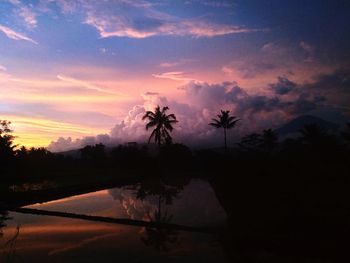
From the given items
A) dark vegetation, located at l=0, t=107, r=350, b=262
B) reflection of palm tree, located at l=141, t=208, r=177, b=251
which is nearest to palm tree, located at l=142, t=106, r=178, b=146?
dark vegetation, located at l=0, t=107, r=350, b=262

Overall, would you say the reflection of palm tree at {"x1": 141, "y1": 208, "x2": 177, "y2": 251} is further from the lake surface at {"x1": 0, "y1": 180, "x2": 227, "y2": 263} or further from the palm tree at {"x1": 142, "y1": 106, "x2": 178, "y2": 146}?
the palm tree at {"x1": 142, "y1": 106, "x2": 178, "y2": 146}

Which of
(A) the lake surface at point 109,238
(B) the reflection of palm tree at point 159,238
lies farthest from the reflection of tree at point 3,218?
(B) the reflection of palm tree at point 159,238

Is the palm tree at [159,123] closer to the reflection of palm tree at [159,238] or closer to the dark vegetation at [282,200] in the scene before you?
the dark vegetation at [282,200]

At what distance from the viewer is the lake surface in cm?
858

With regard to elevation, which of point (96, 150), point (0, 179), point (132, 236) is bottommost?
point (132, 236)

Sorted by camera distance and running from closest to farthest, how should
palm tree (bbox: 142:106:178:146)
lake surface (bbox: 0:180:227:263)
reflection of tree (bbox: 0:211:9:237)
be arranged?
lake surface (bbox: 0:180:227:263) → reflection of tree (bbox: 0:211:9:237) → palm tree (bbox: 142:106:178:146)

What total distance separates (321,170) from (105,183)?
16.6 m

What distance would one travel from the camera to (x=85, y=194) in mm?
22672

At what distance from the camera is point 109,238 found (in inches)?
409

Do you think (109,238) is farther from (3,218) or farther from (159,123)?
(159,123)

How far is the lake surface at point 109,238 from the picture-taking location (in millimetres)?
8578

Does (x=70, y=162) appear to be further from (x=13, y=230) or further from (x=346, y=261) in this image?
(x=346, y=261)

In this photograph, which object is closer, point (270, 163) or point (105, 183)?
point (270, 163)

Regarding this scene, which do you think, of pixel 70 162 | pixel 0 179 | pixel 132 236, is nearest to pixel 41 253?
pixel 132 236
